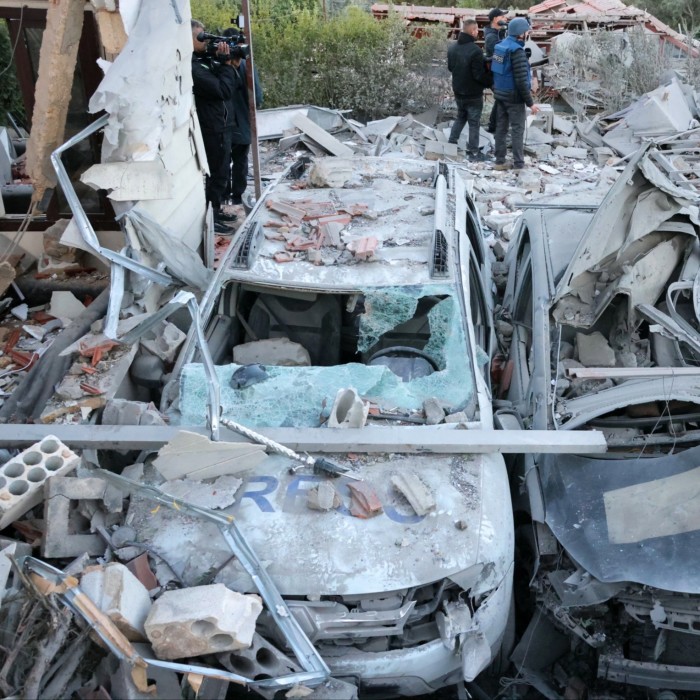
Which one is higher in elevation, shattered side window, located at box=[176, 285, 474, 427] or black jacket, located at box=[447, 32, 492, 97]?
black jacket, located at box=[447, 32, 492, 97]

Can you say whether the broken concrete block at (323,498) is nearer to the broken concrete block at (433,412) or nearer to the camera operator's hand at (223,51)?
the broken concrete block at (433,412)

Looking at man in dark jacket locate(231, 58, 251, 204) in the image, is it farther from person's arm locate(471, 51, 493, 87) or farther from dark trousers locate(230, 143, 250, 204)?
person's arm locate(471, 51, 493, 87)

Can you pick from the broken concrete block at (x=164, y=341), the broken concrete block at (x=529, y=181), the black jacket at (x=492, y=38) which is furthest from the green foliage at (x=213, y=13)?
the broken concrete block at (x=164, y=341)

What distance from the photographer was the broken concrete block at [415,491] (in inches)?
137

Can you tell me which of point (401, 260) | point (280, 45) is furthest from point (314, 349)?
point (280, 45)

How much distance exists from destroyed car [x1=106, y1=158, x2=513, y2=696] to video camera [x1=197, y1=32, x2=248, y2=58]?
280 centimetres

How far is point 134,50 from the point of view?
5.63 m

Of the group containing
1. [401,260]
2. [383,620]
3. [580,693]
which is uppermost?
[401,260]

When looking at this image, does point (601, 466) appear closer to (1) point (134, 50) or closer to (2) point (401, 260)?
(2) point (401, 260)

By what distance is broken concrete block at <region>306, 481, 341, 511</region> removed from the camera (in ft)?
11.4

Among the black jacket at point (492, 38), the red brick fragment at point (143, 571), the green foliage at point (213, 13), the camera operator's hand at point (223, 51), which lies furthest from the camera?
the green foliage at point (213, 13)

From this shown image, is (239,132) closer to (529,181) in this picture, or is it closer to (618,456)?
(529,181)

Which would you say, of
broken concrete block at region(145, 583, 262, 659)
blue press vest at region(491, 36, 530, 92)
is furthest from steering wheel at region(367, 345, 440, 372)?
blue press vest at region(491, 36, 530, 92)

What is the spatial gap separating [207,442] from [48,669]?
113 cm
